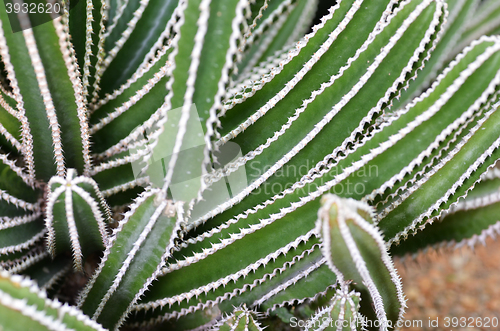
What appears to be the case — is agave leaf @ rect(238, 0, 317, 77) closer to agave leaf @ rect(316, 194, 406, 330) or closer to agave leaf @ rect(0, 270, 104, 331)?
agave leaf @ rect(316, 194, 406, 330)

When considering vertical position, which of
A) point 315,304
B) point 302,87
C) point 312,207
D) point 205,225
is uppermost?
point 302,87

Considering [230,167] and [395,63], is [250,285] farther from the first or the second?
[395,63]

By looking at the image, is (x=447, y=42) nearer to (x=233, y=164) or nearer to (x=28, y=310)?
(x=233, y=164)

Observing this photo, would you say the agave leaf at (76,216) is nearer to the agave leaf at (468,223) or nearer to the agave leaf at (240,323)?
the agave leaf at (240,323)

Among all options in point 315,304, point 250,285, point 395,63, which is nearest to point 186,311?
point 250,285

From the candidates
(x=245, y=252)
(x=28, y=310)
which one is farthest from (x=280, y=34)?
(x=28, y=310)

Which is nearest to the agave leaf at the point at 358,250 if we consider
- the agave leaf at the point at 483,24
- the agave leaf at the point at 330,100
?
the agave leaf at the point at 330,100

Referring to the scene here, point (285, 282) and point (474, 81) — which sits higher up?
point (474, 81)

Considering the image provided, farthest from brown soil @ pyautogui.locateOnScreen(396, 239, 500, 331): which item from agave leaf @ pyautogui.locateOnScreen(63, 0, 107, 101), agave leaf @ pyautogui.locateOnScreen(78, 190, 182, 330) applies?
agave leaf @ pyautogui.locateOnScreen(63, 0, 107, 101)
